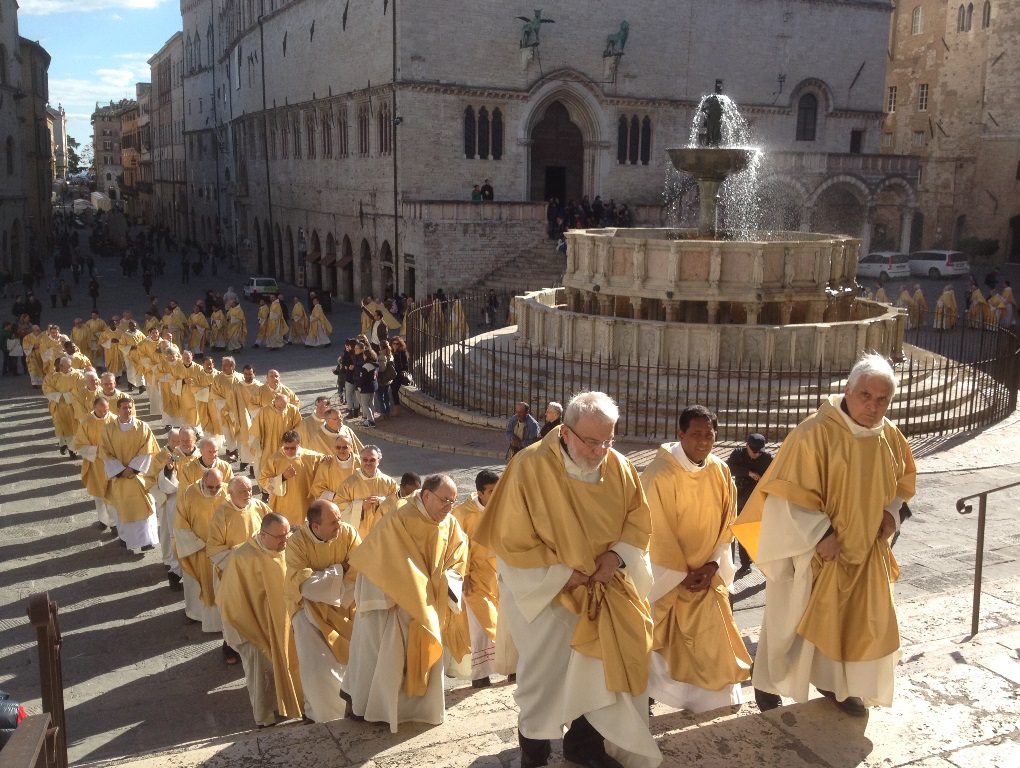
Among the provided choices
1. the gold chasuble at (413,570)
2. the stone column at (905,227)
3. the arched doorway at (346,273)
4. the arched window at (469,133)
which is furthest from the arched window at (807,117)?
the gold chasuble at (413,570)

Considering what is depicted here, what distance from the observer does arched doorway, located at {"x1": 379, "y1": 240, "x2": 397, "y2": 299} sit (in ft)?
106

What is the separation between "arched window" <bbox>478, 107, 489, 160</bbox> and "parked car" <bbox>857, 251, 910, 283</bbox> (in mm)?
14146

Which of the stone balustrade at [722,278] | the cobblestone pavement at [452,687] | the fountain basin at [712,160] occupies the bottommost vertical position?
the cobblestone pavement at [452,687]

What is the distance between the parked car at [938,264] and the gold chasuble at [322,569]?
113ft

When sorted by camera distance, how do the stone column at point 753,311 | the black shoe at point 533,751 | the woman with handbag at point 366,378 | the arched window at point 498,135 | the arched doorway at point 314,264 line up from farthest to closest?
the arched doorway at point 314,264
the arched window at point 498,135
the woman with handbag at point 366,378
the stone column at point 753,311
the black shoe at point 533,751

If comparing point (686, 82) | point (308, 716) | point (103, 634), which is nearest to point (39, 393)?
point (103, 634)

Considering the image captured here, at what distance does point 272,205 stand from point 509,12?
728 inches

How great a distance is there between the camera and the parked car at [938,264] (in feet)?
117

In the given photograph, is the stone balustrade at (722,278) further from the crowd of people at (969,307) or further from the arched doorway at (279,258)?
the arched doorway at (279,258)

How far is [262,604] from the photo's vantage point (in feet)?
20.5

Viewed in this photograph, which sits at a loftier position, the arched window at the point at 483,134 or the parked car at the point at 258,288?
the arched window at the point at 483,134

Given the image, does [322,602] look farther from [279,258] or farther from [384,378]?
[279,258]

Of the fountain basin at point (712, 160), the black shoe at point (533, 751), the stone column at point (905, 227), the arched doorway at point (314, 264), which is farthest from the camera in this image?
the arched doorway at point (314, 264)

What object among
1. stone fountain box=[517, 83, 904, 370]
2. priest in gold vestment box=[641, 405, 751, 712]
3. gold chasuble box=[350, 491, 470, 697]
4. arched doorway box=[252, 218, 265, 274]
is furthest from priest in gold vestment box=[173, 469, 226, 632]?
arched doorway box=[252, 218, 265, 274]
